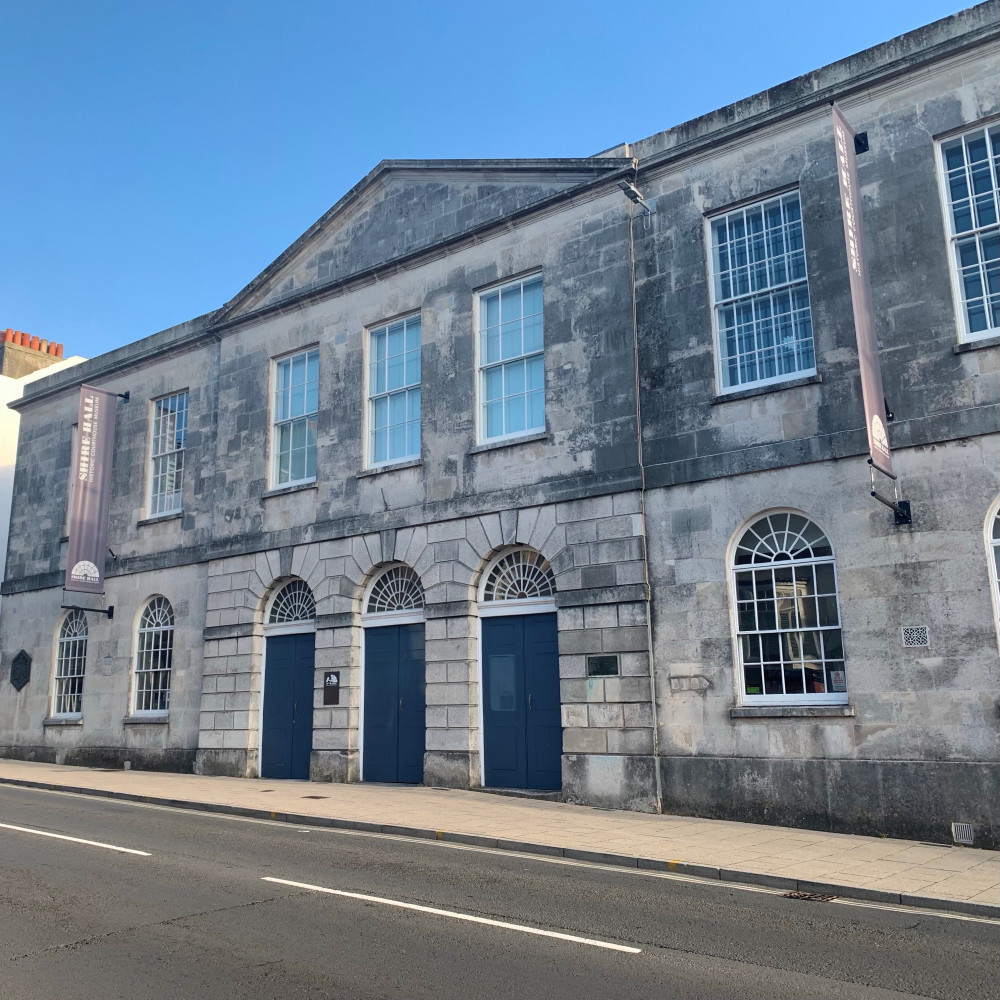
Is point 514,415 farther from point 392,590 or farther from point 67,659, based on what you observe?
point 67,659

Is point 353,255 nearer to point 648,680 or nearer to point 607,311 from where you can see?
point 607,311

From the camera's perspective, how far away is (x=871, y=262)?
12836 millimetres

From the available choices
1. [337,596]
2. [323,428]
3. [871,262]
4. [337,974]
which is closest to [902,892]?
[337,974]

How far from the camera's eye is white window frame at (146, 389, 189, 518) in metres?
21.5

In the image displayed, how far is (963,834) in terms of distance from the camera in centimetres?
1098

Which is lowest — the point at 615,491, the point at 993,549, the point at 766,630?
the point at 766,630

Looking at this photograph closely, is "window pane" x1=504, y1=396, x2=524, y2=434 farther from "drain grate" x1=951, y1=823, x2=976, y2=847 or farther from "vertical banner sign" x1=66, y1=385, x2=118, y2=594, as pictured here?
"vertical banner sign" x1=66, y1=385, x2=118, y2=594

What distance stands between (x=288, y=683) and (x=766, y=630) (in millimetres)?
9523

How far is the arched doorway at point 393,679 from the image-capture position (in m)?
16.5

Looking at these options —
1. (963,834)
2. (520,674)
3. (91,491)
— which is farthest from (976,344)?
(91,491)

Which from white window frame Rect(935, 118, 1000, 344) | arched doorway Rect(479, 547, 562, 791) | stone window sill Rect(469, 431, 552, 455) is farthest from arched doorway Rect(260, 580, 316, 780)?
white window frame Rect(935, 118, 1000, 344)

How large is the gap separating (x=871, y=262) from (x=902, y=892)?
806cm

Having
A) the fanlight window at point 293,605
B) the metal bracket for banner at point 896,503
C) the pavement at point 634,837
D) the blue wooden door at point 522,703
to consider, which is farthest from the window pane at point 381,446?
the metal bracket for banner at point 896,503

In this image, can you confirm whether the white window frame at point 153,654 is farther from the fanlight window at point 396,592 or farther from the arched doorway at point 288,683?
the fanlight window at point 396,592
